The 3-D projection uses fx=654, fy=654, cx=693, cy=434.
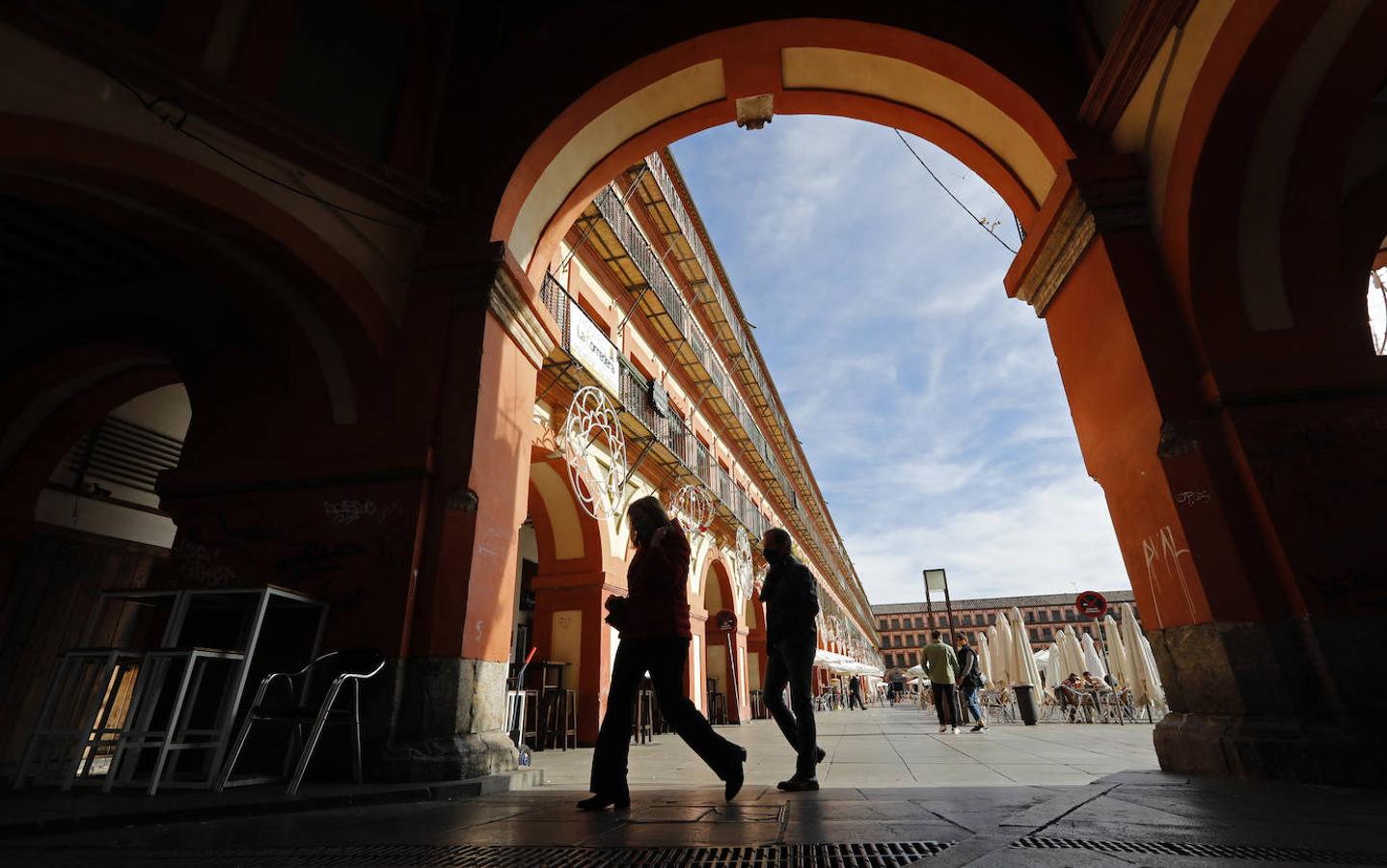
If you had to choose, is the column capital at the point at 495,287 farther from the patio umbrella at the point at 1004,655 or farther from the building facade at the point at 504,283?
the patio umbrella at the point at 1004,655

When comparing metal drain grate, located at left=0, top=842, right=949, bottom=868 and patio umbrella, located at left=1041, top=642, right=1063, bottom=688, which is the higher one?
patio umbrella, located at left=1041, top=642, right=1063, bottom=688

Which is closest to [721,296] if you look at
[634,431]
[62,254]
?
[634,431]

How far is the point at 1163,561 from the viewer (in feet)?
13.9

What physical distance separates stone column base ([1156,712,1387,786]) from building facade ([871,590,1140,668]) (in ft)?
250

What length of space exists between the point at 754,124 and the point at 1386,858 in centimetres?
682

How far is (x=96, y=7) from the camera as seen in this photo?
160 inches

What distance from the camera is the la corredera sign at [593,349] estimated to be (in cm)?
884

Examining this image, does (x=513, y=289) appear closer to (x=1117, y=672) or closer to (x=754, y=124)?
(x=754, y=124)

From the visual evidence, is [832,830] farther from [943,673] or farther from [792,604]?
[943,673]

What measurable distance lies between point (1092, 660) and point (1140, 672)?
10.7 ft

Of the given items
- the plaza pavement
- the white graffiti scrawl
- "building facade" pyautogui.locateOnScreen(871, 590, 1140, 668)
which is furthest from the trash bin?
"building facade" pyautogui.locateOnScreen(871, 590, 1140, 668)

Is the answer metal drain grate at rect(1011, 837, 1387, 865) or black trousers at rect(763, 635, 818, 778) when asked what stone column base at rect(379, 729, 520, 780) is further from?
metal drain grate at rect(1011, 837, 1387, 865)

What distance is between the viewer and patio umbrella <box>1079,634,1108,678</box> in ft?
42.1

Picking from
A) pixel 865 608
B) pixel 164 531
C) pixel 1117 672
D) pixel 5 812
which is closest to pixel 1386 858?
pixel 5 812
